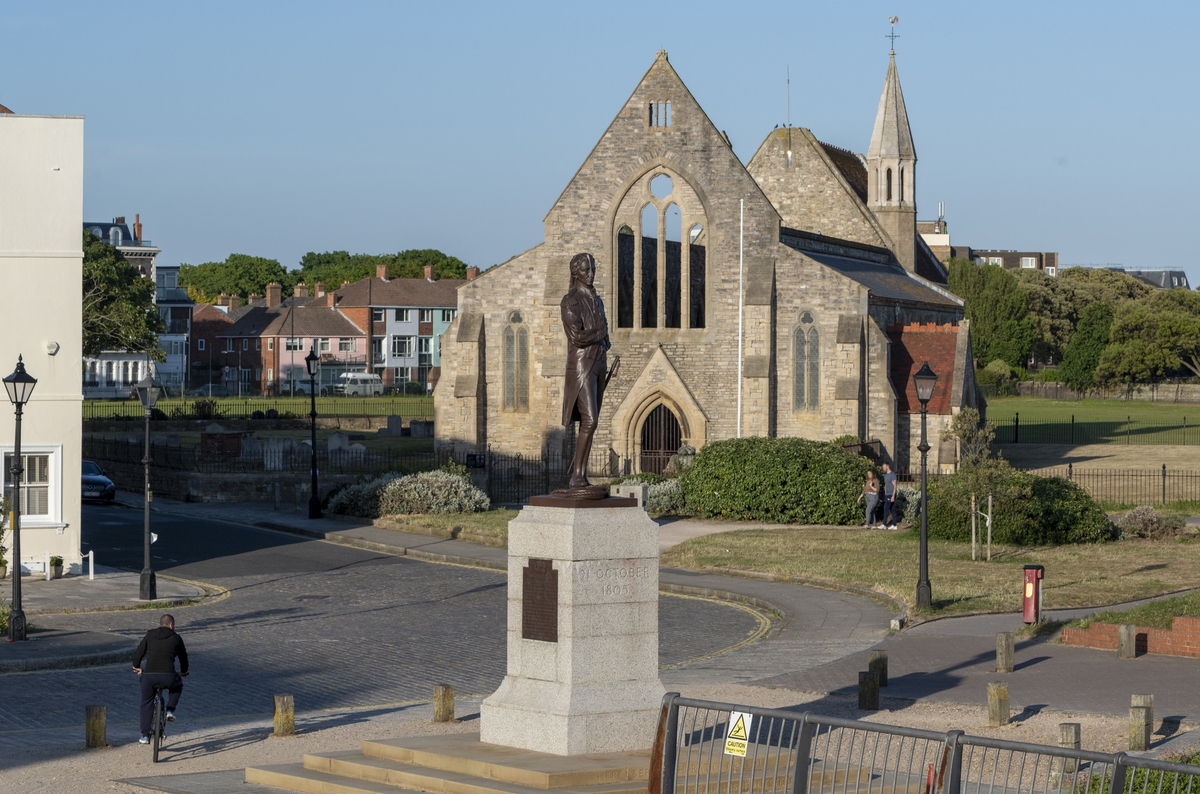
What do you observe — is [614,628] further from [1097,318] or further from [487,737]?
[1097,318]

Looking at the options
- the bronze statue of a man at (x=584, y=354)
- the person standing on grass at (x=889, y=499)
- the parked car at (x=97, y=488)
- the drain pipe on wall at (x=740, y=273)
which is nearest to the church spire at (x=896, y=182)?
the drain pipe on wall at (x=740, y=273)

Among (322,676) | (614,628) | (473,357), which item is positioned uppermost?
(473,357)

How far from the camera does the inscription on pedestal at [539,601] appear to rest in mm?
14039

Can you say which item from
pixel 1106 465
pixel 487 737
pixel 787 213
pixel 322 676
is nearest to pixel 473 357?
pixel 787 213

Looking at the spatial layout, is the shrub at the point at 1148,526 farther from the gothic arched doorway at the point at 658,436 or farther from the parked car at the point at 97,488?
the parked car at the point at 97,488

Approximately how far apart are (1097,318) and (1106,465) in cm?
5855

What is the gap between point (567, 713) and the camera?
1386 cm

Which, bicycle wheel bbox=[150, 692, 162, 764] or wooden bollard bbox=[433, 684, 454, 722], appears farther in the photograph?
wooden bollard bbox=[433, 684, 454, 722]

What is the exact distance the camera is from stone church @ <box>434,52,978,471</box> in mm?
46500

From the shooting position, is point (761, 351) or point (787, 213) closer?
point (761, 351)

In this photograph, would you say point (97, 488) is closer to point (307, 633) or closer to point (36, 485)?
point (36, 485)

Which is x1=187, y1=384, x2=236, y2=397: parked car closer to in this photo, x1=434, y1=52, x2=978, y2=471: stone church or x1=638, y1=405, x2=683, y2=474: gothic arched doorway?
x1=434, y1=52, x2=978, y2=471: stone church

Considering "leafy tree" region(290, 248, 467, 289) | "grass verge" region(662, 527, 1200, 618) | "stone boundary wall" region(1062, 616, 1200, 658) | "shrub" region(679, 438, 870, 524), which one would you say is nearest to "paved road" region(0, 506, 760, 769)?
"grass verge" region(662, 527, 1200, 618)

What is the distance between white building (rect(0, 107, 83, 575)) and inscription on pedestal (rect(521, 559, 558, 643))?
1707 centimetres
